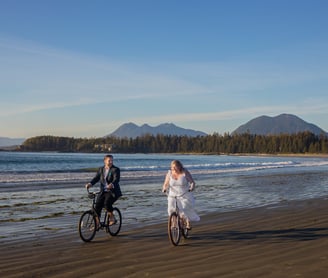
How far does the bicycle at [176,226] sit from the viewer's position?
8.87m

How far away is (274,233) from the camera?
10.4 m

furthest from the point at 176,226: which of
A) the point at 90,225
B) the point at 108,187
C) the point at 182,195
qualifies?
the point at 90,225

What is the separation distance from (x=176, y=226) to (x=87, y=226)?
1934mm

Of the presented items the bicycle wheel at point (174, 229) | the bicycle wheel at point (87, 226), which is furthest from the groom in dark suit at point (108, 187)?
the bicycle wheel at point (174, 229)

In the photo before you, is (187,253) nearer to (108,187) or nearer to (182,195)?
(182,195)

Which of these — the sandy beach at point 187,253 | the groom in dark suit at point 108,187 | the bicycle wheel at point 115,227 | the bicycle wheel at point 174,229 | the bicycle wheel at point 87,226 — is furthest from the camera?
the bicycle wheel at point 115,227

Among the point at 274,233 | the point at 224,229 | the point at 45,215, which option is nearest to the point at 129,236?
the point at 224,229

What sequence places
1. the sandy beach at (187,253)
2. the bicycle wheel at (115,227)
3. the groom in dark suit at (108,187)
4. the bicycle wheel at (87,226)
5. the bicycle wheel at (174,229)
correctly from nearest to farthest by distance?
the sandy beach at (187,253), the bicycle wheel at (174,229), the bicycle wheel at (87,226), the groom in dark suit at (108,187), the bicycle wheel at (115,227)

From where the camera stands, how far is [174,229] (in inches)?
355

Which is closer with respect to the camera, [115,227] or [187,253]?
[187,253]

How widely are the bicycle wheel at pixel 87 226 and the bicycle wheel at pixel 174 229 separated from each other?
68.6 inches

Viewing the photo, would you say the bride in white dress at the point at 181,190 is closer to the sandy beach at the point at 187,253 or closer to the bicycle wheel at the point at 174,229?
the bicycle wheel at the point at 174,229

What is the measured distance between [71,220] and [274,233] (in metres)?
5.64

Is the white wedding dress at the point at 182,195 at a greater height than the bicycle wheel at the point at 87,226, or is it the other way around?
the white wedding dress at the point at 182,195
